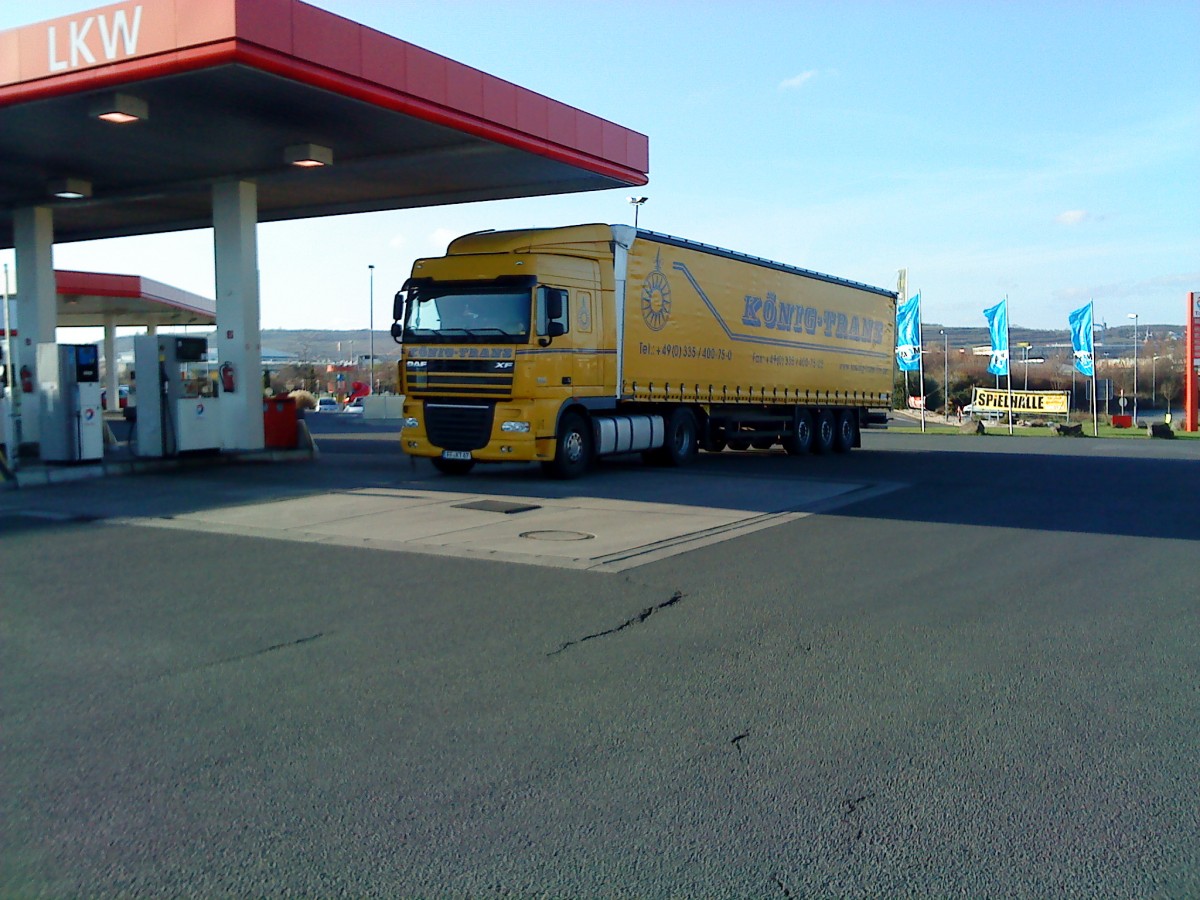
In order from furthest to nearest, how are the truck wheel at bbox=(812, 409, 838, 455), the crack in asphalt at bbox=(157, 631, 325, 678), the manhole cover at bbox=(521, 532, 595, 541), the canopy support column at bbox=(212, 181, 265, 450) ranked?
the truck wheel at bbox=(812, 409, 838, 455), the canopy support column at bbox=(212, 181, 265, 450), the manhole cover at bbox=(521, 532, 595, 541), the crack in asphalt at bbox=(157, 631, 325, 678)

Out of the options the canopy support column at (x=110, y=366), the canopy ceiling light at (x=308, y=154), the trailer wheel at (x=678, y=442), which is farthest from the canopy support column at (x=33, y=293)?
the canopy support column at (x=110, y=366)

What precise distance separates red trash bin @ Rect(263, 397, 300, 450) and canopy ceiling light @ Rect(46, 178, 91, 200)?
17.4 feet

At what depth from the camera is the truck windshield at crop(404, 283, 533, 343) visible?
16.8 metres

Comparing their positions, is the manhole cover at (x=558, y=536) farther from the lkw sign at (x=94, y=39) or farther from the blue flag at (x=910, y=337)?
the blue flag at (x=910, y=337)

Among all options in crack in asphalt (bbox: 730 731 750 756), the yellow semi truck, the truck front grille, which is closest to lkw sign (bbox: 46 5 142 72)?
the yellow semi truck

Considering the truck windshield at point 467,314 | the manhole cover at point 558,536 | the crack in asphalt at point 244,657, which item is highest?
the truck windshield at point 467,314

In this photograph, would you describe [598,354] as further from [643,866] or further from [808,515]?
[643,866]

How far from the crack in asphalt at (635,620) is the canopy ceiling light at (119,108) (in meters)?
10.9

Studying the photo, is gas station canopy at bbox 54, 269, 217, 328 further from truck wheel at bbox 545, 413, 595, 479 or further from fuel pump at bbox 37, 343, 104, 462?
truck wheel at bbox 545, 413, 595, 479

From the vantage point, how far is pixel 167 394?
19.3 m

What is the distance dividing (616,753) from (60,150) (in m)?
17.1

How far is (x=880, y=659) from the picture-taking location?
6730mm

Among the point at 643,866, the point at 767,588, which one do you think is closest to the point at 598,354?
the point at 767,588

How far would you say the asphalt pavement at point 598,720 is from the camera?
390 cm
